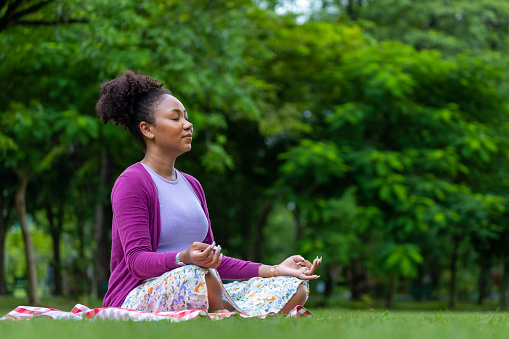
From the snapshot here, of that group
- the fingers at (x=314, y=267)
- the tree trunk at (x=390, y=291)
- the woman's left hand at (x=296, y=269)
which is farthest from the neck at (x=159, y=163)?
the tree trunk at (x=390, y=291)

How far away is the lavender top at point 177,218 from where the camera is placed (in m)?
4.36

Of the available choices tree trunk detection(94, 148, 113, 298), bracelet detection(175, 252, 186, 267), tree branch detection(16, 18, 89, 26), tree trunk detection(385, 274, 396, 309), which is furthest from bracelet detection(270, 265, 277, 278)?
tree trunk detection(385, 274, 396, 309)

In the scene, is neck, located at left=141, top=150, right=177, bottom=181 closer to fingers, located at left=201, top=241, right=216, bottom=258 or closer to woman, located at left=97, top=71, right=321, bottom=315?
woman, located at left=97, top=71, right=321, bottom=315

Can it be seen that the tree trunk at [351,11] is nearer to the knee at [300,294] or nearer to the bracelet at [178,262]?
the knee at [300,294]

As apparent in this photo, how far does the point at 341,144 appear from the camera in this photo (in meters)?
16.1

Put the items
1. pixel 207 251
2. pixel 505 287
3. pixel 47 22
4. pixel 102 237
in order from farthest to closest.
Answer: pixel 505 287 → pixel 102 237 → pixel 47 22 → pixel 207 251

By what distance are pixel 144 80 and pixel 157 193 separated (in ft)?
2.84

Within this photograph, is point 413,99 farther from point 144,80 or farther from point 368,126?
point 144,80

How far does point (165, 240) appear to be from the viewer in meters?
4.36

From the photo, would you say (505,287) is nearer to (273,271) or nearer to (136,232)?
(273,271)

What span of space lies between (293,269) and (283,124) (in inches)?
458

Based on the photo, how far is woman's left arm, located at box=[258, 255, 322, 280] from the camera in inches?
169

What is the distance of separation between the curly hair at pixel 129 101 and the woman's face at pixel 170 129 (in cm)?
5

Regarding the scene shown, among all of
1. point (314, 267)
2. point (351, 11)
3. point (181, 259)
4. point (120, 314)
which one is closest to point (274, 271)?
point (314, 267)
